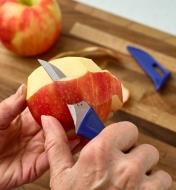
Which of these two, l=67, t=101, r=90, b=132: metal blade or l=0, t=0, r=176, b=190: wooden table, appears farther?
l=0, t=0, r=176, b=190: wooden table

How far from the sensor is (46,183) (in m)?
0.78

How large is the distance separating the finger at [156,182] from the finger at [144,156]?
0.01m

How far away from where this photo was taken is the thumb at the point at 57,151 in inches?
21.3

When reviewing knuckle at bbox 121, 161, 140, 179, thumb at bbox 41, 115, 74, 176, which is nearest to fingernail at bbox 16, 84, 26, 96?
thumb at bbox 41, 115, 74, 176

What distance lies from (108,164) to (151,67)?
1.42ft

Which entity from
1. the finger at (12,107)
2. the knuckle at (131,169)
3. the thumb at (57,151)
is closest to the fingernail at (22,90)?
the finger at (12,107)

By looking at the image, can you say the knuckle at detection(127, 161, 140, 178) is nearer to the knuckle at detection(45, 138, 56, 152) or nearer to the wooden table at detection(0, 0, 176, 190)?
the knuckle at detection(45, 138, 56, 152)

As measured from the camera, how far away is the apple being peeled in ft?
1.95

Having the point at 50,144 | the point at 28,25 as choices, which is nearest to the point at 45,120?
the point at 50,144

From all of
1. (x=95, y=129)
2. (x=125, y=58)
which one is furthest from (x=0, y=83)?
(x=95, y=129)

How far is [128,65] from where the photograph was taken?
93 cm

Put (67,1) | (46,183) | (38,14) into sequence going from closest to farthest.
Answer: (46,183)
(38,14)
(67,1)

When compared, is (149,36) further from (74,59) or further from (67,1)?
(74,59)

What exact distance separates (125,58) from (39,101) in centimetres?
38
